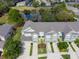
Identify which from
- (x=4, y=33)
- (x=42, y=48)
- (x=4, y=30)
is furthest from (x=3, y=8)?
(x=42, y=48)

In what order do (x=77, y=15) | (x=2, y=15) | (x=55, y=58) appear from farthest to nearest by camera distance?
(x=2, y=15)
(x=77, y=15)
(x=55, y=58)

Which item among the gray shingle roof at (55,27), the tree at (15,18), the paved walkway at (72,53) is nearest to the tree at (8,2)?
the tree at (15,18)

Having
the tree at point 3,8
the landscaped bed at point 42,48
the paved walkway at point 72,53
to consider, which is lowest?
the paved walkway at point 72,53

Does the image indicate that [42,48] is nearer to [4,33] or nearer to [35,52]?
[35,52]

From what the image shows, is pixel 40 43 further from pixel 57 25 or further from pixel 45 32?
pixel 57 25

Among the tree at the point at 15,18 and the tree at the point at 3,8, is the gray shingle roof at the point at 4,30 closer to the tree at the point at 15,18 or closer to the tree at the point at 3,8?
the tree at the point at 15,18

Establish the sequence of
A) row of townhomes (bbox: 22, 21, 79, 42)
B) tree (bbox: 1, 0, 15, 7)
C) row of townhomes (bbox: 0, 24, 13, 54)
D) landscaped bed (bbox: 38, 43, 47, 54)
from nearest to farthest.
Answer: landscaped bed (bbox: 38, 43, 47, 54)
row of townhomes (bbox: 0, 24, 13, 54)
row of townhomes (bbox: 22, 21, 79, 42)
tree (bbox: 1, 0, 15, 7)

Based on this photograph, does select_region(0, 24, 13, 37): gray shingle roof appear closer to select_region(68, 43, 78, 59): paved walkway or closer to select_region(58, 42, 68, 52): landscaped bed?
select_region(58, 42, 68, 52): landscaped bed

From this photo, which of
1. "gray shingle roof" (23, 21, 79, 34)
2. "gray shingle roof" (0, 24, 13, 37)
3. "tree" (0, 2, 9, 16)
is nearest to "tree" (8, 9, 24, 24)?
Answer: "gray shingle roof" (0, 24, 13, 37)

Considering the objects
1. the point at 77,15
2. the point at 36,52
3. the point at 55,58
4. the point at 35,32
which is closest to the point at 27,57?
the point at 36,52
